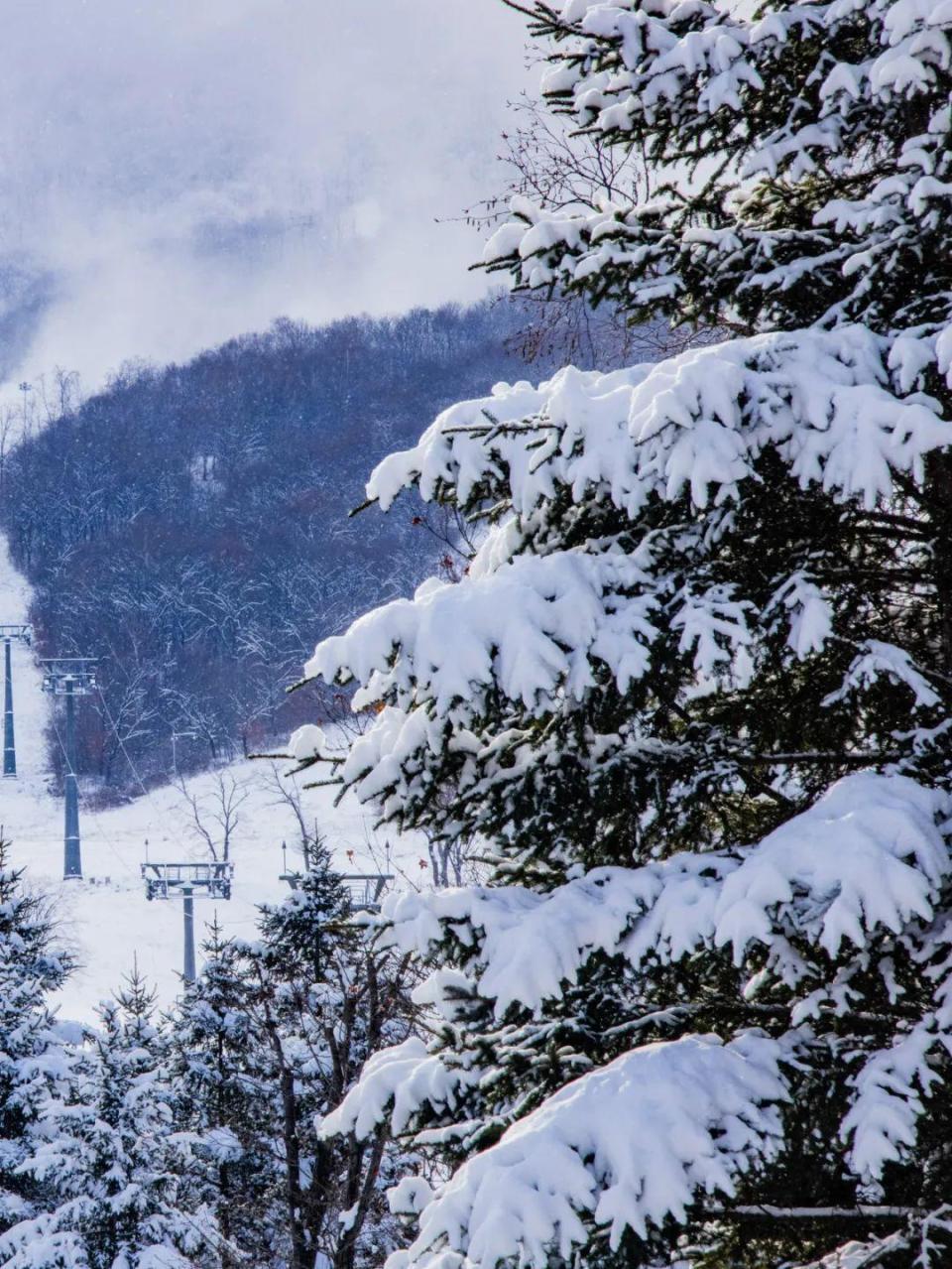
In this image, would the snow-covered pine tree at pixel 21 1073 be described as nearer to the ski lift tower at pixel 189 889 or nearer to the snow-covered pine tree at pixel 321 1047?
the snow-covered pine tree at pixel 321 1047

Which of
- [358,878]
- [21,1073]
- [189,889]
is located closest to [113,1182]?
[21,1073]

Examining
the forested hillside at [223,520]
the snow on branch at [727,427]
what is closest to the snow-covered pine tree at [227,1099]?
the snow on branch at [727,427]

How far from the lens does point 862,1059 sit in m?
3.55

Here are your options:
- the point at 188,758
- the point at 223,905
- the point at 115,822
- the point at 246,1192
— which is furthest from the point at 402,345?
the point at 246,1192

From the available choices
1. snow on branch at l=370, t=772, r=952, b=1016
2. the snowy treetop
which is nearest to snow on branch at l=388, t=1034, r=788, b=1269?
snow on branch at l=370, t=772, r=952, b=1016

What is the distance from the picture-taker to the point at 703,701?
4.64 m

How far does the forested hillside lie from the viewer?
77.5 m

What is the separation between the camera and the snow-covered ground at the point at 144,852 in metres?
37.8

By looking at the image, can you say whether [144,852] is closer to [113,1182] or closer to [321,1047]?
[321,1047]

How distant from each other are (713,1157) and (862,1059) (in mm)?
800

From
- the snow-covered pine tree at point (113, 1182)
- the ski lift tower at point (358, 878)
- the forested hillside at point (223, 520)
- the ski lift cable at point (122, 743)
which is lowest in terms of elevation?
the snow-covered pine tree at point (113, 1182)

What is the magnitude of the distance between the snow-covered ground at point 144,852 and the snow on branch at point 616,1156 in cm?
2364

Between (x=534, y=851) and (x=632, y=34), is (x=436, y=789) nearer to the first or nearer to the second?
(x=534, y=851)

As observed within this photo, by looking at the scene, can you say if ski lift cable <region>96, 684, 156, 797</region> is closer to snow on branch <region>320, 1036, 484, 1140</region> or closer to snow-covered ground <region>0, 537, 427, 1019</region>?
snow-covered ground <region>0, 537, 427, 1019</region>
